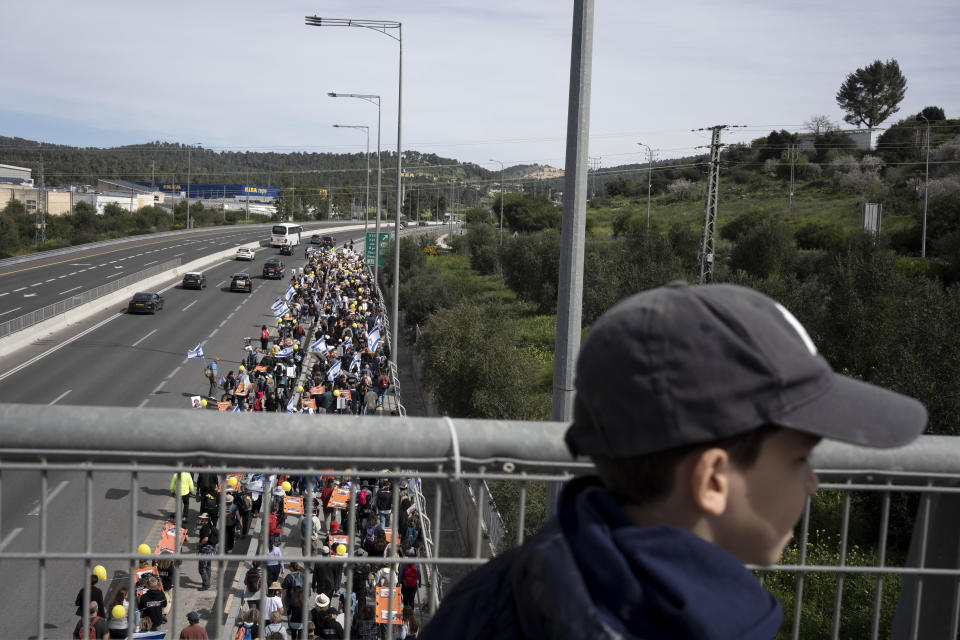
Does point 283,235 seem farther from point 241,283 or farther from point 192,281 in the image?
point 241,283

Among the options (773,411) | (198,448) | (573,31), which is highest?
(573,31)

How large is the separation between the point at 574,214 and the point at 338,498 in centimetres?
340

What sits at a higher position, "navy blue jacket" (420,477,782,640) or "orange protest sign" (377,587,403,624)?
"navy blue jacket" (420,477,782,640)

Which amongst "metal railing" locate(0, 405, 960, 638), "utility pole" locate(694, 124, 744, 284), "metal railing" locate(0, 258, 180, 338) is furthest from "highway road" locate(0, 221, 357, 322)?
"metal railing" locate(0, 405, 960, 638)

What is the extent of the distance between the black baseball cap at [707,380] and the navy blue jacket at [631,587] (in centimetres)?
12

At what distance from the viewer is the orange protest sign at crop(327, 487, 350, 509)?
3.38 m

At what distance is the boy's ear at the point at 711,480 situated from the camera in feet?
4.08

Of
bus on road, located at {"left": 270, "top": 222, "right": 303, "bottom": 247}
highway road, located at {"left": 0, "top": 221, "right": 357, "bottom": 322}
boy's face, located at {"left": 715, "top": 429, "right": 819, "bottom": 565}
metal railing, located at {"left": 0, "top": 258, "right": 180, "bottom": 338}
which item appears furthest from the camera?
bus on road, located at {"left": 270, "top": 222, "right": 303, "bottom": 247}

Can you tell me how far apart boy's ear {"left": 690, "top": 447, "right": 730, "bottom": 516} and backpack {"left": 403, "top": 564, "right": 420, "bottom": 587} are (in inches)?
70.0

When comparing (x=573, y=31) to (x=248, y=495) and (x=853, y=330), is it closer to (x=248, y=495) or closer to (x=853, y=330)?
(x=248, y=495)

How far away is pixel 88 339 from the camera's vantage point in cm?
3897

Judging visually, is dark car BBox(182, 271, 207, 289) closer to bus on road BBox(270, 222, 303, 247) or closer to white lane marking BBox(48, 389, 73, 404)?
bus on road BBox(270, 222, 303, 247)

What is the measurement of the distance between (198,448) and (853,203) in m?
73.3

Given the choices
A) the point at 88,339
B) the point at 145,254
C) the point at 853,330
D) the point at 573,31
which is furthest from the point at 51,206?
the point at 573,31
